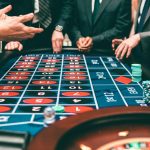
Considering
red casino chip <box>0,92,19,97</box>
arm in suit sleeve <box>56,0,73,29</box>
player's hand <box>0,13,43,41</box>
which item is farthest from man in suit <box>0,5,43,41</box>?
arm in suit sleeve <box>56,0,73,29</box>

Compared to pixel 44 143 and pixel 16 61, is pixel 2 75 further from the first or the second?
pixel 44 143

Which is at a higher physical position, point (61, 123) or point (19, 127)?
point (61, 123)

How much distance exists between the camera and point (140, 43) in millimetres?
3408

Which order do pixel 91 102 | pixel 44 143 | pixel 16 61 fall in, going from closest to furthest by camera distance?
pixel 44 143, pixel 91 102, pixel 16 61

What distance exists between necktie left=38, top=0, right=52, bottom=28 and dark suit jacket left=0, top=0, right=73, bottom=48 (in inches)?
3.7

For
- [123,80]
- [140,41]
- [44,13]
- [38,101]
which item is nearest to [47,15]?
[44,13]

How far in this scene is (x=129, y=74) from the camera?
2.60 m

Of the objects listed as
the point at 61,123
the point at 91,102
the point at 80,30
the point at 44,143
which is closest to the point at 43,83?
the point at 91,102

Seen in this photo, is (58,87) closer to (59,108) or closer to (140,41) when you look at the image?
(59,108)

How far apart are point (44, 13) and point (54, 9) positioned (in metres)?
0.26

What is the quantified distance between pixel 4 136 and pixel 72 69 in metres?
1.64

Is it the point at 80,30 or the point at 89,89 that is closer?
the point at 89,89

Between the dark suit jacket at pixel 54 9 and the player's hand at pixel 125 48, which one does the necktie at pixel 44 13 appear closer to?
the dark suit jacket at pixel 54 9

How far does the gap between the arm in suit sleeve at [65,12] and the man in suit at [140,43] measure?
36.8 inches
